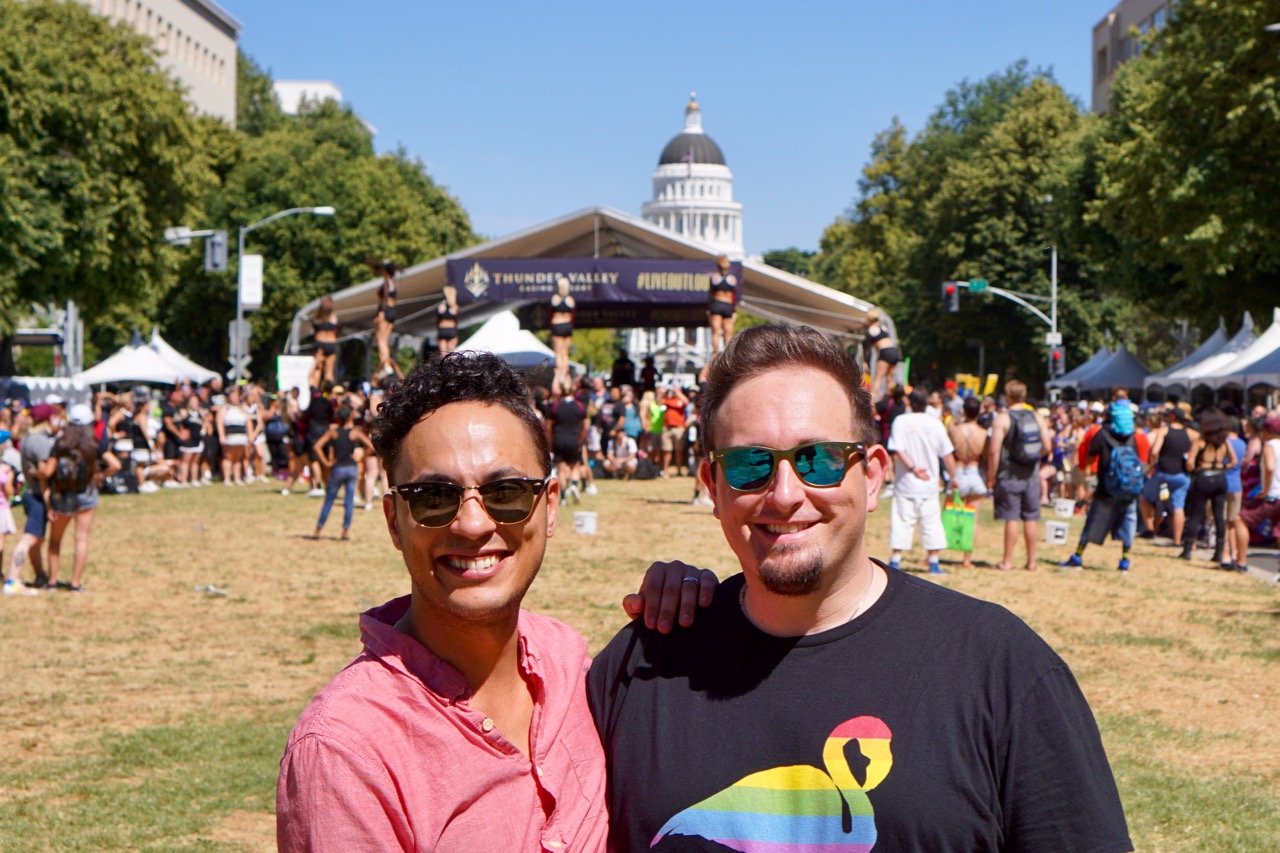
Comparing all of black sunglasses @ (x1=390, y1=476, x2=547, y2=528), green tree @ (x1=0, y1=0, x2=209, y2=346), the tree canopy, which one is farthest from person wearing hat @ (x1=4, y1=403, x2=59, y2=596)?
the tree canopy

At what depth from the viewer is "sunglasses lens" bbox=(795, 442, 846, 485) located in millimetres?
2502

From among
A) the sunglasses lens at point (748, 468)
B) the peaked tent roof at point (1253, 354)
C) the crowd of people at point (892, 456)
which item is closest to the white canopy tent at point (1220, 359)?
the peaked tent roof at point (1253, 354)

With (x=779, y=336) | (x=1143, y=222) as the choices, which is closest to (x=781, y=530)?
(x=779, y=336)

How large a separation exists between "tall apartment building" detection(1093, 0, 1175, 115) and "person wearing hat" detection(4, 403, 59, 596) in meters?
64.0

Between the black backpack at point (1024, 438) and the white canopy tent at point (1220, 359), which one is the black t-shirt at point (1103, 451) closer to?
the black backpack at point (1024, 438)

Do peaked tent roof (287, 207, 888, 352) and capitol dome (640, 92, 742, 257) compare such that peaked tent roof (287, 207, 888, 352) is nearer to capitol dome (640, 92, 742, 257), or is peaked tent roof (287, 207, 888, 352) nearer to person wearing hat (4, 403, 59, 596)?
person wearing hat (4, 403, 59, 596)

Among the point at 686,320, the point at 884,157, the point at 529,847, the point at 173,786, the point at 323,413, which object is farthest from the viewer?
the point at 884,157

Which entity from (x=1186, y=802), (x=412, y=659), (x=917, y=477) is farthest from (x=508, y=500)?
(x=917, y=477)

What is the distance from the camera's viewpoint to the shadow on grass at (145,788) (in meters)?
6.16

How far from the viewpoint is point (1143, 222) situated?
1315 inches

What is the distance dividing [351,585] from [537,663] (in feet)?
36.6

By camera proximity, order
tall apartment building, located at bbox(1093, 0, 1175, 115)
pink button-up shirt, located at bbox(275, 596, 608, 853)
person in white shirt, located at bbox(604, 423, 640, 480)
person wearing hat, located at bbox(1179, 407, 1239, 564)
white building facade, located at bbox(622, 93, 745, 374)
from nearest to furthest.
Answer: pink button-up shirt, located at bbox(275, 596, 608, 853), person wearing hat, located at bbox(1179, 407, 1239, 564), person in white shirt, located at bbox(604, 423, 640, 480), tall apartment building, located at bbox(1093, 0, 1175, 115), white building facade, located at bbox(622, 93, 745, 374)

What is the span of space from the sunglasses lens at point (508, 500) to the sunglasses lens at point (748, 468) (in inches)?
14.5

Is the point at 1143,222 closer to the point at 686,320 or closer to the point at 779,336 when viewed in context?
the point at 686,320
